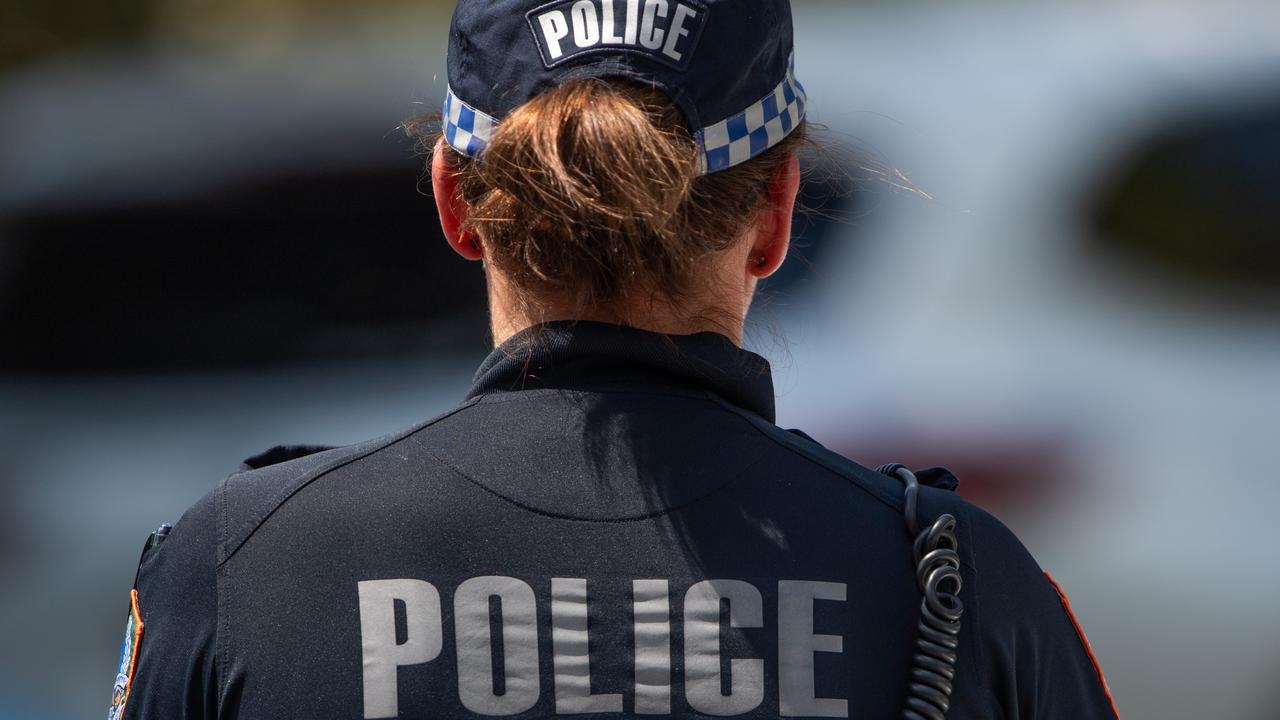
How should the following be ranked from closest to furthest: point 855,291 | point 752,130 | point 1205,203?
point 752,130
point 855,291
point 1205,203

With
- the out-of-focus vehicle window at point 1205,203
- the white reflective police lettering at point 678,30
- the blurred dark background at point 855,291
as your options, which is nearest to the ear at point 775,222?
the white reflective police lettering at point 678,30

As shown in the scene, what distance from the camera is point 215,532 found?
103cm

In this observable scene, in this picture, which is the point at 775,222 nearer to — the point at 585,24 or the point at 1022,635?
the point at 585,24

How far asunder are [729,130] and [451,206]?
26 centimetres

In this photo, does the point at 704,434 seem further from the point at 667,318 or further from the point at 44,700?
the point at 44,700

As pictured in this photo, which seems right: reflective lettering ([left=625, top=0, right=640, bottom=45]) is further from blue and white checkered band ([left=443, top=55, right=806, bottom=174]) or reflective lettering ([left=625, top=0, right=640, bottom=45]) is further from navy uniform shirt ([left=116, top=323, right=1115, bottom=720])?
navy uniform shirt ([left=116, top=323, right=1115, bottom=720])

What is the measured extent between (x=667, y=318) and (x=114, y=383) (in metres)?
3.62

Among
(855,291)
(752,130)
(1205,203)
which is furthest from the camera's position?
(1205,203)

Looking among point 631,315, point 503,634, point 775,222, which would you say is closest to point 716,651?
point 503,634

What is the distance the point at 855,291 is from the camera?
349cm

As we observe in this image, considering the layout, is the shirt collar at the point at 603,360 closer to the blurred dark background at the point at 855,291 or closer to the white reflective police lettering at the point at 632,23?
the white reflective police lettering at the point at 632,23

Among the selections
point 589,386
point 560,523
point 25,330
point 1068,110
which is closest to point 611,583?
point 560,523

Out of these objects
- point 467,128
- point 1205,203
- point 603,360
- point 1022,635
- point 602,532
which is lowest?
point 1022,635

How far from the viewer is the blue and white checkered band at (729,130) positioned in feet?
3.49
